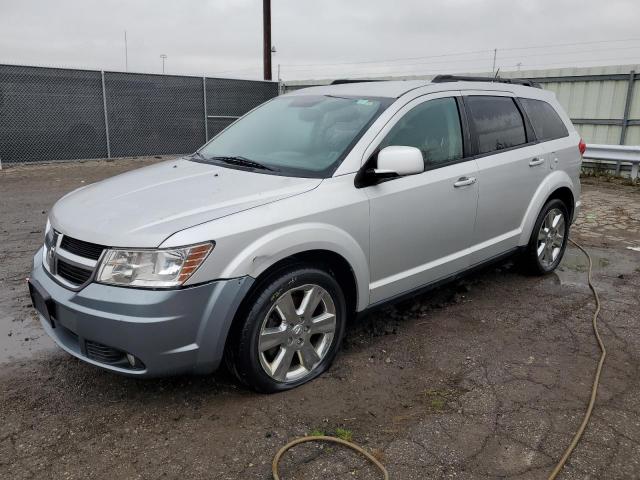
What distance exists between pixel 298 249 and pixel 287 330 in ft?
1.52

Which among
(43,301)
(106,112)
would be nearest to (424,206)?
(43,301)

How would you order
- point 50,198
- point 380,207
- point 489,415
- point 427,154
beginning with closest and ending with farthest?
1. point 489,415
2. point 380,207
3. point 427,154
4. point 50,198

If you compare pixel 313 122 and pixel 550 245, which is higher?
pixel 313 122

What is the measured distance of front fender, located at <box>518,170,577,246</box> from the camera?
4.71 m

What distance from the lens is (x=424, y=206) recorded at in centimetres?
366

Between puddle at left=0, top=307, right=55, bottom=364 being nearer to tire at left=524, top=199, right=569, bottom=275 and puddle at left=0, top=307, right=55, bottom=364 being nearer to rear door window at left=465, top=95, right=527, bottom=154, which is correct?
rear door window at left=465, top=95, right=527, bottom=154

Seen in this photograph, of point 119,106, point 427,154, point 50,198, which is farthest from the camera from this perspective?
point 119,106

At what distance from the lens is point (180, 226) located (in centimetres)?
266

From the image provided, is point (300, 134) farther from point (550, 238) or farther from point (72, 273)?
point (550, 238)

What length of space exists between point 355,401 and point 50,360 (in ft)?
6.43

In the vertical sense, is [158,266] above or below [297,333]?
above

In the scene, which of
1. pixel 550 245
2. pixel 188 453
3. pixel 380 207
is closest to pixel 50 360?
pixel 188 453

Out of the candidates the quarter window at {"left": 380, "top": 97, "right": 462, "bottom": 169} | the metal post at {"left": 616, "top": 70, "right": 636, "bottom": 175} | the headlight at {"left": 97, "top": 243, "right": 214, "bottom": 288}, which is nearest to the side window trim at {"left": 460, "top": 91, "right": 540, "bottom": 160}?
the quarter window at {"left": 380, "top": 97, "right": 462, "bottom": 169}

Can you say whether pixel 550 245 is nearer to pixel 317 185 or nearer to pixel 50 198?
pixel 317 185
